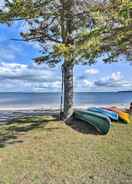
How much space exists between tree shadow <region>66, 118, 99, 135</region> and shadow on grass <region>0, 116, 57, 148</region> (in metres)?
0.91

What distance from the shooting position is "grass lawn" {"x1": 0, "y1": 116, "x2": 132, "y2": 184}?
6.79m

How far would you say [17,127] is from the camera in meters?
11.9

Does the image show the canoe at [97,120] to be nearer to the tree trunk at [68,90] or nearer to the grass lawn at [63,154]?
the grass lawn at [63,154]

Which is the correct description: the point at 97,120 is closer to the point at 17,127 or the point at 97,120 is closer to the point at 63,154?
the point at 17,127

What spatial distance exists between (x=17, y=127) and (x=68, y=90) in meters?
2.57

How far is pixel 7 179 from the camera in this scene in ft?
21.9

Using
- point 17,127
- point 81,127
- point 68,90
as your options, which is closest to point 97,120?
point 81,127

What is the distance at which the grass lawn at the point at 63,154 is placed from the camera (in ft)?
22.3

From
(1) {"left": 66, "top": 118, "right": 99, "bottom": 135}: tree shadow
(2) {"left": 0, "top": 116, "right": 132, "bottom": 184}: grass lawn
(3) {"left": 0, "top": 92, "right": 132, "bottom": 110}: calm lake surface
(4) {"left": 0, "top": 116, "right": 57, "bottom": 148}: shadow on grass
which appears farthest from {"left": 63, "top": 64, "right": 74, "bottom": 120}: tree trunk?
(3) {"left": 0, "top": 92, "right": 132, "bottom": 110}: calm lake surface

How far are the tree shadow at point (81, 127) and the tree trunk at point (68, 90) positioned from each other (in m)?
0.37

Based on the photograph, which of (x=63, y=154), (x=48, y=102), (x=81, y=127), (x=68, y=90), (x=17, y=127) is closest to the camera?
(x=63, y=154)

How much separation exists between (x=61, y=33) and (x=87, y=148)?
505 cm

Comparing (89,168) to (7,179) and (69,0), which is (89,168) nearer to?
(7,179)

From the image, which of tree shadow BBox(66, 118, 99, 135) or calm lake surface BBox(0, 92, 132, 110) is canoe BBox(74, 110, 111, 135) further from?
calm lake surface BBox(0, 92, 132, 110)
